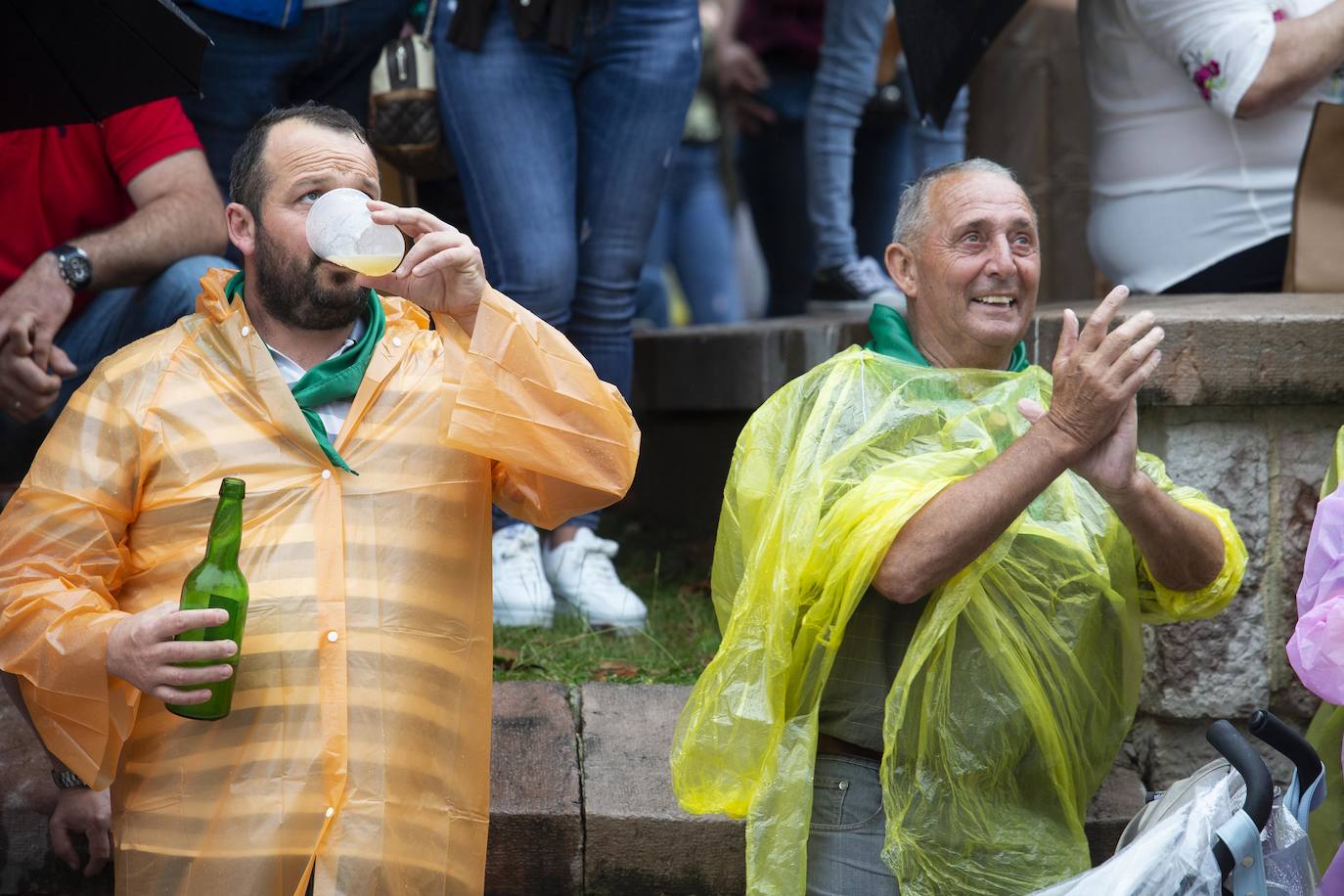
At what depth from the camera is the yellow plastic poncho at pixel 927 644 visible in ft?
8.41

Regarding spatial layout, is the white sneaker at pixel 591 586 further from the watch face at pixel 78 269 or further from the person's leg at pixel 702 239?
the person's leg at pixel 702 239

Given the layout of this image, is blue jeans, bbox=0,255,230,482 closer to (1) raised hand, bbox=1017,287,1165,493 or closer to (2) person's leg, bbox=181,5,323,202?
(2) person's leg, bbox=181,5,323,202

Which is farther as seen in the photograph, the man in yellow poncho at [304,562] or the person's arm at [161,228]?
the person's arm at [161,228]

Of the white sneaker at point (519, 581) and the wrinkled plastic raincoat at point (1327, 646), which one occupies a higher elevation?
the wrinkled plastic raincoat at point (1327, 646)

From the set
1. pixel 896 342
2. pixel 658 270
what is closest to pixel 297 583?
pixel 896 342

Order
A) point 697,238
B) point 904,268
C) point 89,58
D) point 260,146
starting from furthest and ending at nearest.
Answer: point 697,238 → point 89,58 → point 904,268 → point 260,146

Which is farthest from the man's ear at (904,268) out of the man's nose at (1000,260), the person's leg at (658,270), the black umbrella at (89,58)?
the person's leg at (658,270)

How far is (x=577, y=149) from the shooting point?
4000mm

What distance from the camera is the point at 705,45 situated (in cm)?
732

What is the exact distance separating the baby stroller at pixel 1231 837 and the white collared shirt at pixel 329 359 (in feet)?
4.24

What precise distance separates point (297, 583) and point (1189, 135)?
2.45m

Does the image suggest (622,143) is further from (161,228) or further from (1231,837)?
(1231,837)

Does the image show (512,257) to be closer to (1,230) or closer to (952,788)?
(1,230)

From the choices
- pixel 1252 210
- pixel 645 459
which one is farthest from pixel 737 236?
pixel 1252 210
